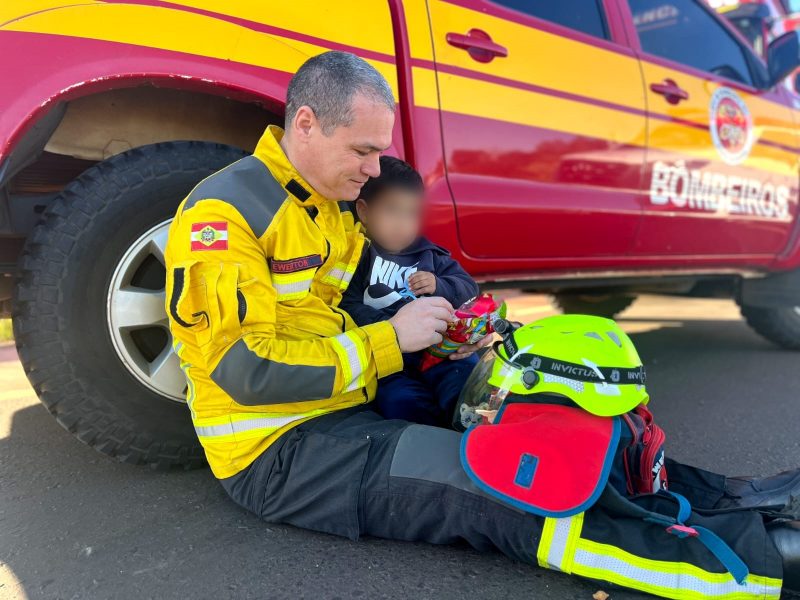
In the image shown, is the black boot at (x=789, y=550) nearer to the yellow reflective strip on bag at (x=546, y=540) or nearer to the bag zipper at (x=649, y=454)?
the bag zipper at (x=649, y=454)

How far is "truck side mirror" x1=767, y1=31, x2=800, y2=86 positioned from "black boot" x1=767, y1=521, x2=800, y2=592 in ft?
9.98

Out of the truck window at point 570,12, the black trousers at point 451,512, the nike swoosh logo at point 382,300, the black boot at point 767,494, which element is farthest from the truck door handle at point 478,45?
the black boot at point 767,494

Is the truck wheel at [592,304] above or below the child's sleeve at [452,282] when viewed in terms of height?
below

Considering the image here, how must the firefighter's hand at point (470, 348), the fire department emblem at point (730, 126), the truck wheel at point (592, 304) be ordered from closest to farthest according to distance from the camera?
the firefighter's hand at point (470, 348), the fire department emblem at point (730, 126), the truck wheel at point (592, 304)

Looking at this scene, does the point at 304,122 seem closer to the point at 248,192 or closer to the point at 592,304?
the point at 248,192

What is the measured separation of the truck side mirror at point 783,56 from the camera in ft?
11.2

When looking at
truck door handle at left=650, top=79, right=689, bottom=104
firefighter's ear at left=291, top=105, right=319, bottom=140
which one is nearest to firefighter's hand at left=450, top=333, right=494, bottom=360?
firefighter's ear at left=291, top=105, right=319, bottom=140

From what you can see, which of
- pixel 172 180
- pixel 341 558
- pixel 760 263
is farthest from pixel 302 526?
pixel 760 263

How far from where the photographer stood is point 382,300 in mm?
1939

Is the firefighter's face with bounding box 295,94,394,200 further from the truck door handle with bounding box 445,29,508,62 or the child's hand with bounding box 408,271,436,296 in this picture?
the truck door handle with bounding box 445,29,508,62

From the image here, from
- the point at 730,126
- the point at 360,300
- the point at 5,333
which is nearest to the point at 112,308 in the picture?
the point at 360,300

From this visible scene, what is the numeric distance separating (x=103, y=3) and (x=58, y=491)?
1.24 m

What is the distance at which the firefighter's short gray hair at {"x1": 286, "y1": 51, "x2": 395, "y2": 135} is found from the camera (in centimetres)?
145

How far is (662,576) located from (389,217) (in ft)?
3.83
